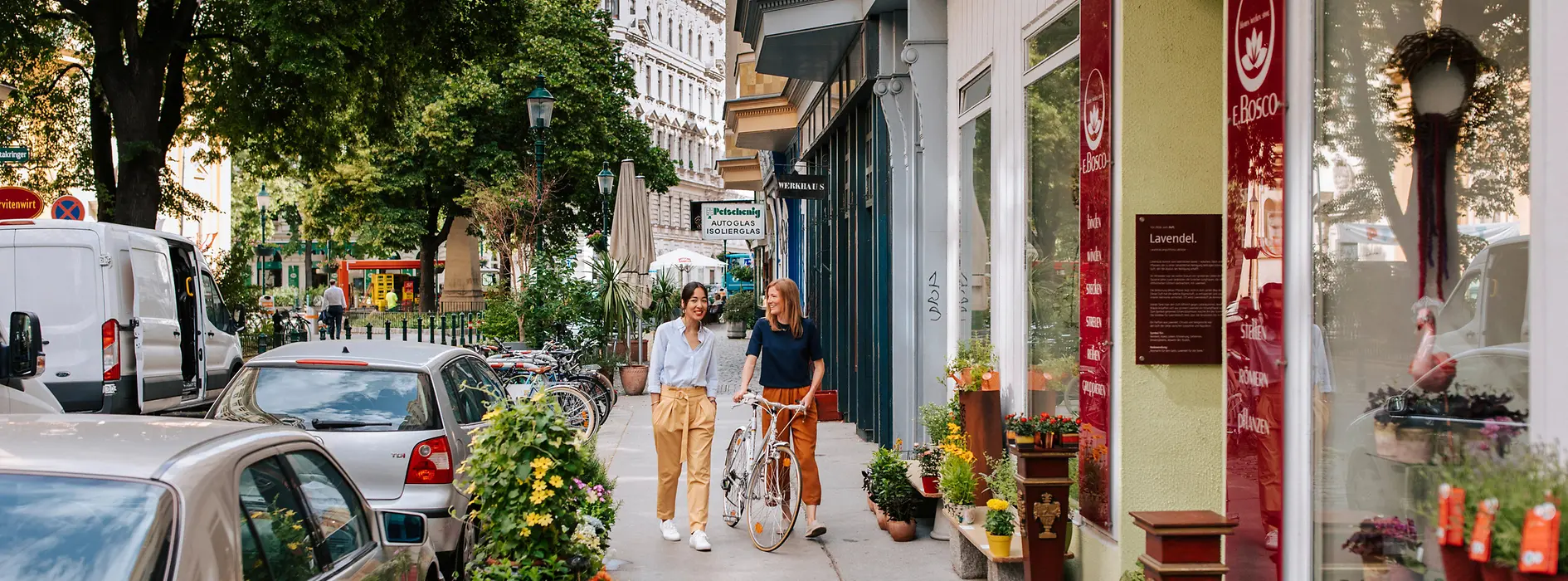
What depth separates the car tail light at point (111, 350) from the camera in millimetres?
13500

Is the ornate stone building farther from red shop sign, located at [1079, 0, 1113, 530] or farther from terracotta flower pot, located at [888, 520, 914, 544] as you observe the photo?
red shop sign, located at [1079, 0, 1113, 530]

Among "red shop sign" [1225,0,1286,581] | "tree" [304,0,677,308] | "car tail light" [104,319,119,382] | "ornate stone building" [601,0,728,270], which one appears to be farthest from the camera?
"ornate stone building" [601,0,728,270]

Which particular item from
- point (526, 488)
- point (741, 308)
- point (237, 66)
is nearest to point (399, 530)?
point (526, 488)

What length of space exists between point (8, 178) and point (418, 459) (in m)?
17.8

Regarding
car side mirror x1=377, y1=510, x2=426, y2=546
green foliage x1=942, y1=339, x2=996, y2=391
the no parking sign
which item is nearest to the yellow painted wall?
green foliage x1=942, y1=339, x2=996, y2=391

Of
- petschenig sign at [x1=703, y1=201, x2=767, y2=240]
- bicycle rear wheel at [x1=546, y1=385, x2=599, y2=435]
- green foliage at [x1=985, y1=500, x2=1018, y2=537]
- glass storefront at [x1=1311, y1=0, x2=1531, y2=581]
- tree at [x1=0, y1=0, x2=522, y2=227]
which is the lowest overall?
bicycle rear wheel at [x1=546, y1=385, x2=599, y2=435]

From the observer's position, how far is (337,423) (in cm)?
754

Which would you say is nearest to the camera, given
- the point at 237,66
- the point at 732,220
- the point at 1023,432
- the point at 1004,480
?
the point at 1023,432

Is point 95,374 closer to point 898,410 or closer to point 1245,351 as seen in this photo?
point 898,410

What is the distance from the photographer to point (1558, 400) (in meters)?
3.04

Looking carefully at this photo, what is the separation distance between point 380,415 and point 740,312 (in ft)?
113

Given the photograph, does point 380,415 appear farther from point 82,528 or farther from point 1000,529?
point 82,528

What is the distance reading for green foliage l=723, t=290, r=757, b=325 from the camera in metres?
40.4

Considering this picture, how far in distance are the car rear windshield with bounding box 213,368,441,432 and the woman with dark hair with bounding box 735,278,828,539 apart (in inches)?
97.6
